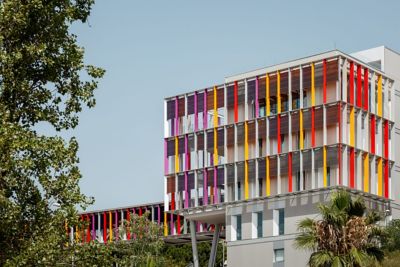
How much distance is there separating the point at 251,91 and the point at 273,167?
7.28 meters

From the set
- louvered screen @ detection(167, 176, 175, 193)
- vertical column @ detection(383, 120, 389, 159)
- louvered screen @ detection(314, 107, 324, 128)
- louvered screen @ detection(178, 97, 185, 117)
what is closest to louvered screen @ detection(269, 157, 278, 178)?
louvered screen @ detection(314, 107, 324, 128)

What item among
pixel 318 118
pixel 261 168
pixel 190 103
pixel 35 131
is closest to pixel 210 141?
pixel 190 103

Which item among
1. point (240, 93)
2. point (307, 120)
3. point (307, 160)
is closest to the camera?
point (307, 160)

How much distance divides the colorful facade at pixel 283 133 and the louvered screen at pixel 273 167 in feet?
0.27

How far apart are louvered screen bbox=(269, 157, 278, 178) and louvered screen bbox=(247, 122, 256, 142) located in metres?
2.86

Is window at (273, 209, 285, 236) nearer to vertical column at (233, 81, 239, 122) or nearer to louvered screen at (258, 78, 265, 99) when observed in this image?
vertical column at (233, 81, 239, 122)

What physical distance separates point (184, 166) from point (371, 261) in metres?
40.6

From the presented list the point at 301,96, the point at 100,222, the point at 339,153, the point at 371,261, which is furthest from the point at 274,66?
the point at 100,222

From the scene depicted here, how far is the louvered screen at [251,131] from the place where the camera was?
80312 mm

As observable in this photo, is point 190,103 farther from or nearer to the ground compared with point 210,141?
farther from the ground

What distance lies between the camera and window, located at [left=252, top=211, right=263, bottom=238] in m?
78.9

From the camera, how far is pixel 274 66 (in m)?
80.6

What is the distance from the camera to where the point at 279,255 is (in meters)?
76.8

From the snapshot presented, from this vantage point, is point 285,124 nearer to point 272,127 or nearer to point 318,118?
point 272,127
